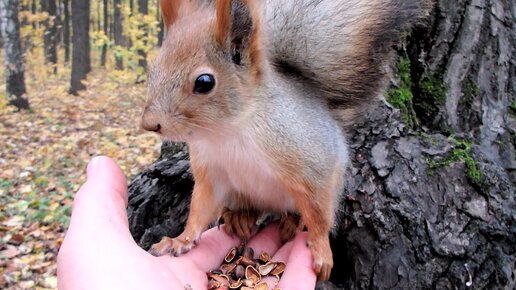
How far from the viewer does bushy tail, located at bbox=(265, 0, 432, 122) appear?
67.4 inches

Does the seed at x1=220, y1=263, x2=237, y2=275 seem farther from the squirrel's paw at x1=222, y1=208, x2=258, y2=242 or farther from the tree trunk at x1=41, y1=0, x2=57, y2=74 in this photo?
the tree trunk at x1=41, y1=0, x2=57, y2=74

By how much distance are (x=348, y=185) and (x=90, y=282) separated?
903 millimetres

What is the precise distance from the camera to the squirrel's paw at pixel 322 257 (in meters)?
1.64

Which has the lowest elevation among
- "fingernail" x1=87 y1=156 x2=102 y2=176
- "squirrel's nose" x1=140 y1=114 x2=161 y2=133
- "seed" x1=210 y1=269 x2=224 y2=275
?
"seed" x1=210 y1=269 x2=224 y2=275

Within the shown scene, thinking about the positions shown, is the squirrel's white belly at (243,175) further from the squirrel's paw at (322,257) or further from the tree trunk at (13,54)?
the tree trunk at (13,54)

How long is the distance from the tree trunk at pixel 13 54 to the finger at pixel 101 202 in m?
6.24

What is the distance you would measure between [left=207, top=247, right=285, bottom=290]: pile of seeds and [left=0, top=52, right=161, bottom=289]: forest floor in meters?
1.73

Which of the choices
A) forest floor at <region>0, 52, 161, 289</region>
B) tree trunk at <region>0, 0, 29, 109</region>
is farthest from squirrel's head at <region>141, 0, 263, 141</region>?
tree trunk at <region>0, 0, 29, 109</region>

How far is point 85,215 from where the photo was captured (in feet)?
4.60

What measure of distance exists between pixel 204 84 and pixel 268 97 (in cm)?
26

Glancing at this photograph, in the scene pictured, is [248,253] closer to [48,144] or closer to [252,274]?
[252,274]

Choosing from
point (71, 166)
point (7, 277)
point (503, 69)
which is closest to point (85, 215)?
point (503, 69)

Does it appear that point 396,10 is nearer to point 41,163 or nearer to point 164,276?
point 164,276

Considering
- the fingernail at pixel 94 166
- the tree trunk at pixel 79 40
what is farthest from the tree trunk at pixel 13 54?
the fingernail at pixel 94 166
